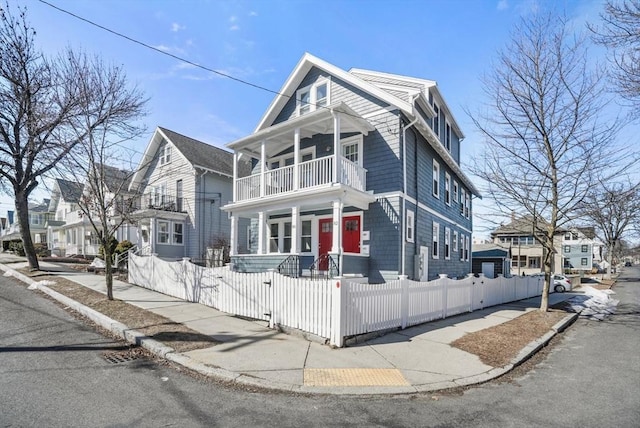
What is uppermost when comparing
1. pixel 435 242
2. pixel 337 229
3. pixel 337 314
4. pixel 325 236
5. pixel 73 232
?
pixel 337 229

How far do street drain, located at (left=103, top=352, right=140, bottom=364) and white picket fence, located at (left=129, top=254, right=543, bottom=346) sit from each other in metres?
3.04

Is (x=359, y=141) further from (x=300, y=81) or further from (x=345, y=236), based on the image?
(x=300, y=81)

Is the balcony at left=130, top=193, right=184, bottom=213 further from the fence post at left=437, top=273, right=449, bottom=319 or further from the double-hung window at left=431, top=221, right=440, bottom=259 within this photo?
the fence post at left=437, top=273, right=449, bottom=319

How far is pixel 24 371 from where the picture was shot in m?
5.39

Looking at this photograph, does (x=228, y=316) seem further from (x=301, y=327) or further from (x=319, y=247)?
(x=319, y=247)

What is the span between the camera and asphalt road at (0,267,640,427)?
164 inches

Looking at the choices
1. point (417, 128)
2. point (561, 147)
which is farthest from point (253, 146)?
point (561, 147)

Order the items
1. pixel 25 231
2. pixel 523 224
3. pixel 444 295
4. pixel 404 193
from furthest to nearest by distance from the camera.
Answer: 1. pixel 25 231
2. pixel 523 224
3. pixel 404 193
4. pixel 444 295

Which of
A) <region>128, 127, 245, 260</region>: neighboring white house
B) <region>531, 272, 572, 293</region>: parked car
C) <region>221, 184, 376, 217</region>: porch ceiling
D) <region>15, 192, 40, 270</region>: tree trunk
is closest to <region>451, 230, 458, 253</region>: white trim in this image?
<region>221, 184, 376, 217</region>: porch ceiling

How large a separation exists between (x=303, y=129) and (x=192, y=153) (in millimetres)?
13510

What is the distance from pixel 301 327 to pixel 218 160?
21571 mm

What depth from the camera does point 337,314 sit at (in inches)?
283

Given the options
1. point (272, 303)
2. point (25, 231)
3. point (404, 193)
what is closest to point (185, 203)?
point (25, 231)

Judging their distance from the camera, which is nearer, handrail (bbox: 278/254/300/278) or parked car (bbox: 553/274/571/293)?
handrail (bbox: 278/254/300/278)
